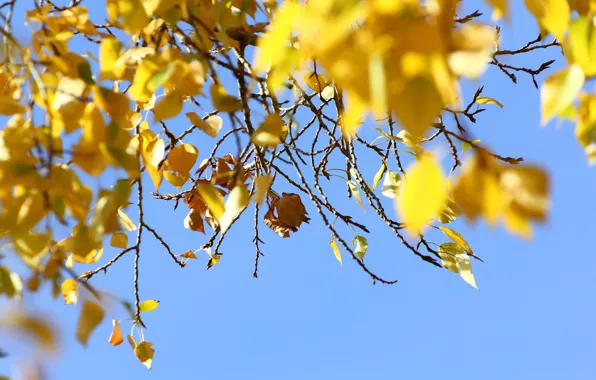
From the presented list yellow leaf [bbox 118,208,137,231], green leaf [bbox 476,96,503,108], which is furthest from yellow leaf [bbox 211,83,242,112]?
green leaf [bbox 476,96,503,108]

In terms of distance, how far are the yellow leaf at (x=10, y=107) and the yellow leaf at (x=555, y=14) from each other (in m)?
0.48

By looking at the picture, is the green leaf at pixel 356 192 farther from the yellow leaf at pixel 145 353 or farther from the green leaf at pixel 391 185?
the yellow leaf at pixel 145 353

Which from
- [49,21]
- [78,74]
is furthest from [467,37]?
[49,21]

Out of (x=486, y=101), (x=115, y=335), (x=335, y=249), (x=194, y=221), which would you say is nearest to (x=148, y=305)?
(x=115, y=335)

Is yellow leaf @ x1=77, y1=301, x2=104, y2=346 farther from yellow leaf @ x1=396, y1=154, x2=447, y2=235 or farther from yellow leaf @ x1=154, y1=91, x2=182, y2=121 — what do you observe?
yellow leaf @ x1=396, y1=154, x2=447, y2=235

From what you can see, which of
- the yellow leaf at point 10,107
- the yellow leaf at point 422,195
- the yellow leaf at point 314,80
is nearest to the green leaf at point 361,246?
the yellow leaf at point 314,80

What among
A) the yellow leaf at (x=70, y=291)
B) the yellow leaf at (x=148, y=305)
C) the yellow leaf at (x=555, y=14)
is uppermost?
the yellow leaf at (x=70, y=291)

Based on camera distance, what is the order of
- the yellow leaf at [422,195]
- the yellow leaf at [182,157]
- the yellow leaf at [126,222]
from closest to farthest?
1. the yellow leaf at [422,195]
2. the yellow leaf at [182,157]
3. the yellow leaf at [126,222]

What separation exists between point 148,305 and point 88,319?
0.47 metres

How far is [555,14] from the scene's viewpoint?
0.39 m

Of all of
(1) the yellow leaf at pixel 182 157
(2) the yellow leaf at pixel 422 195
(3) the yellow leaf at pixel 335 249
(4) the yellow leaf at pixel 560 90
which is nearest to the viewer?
(2) the yellow leaf at pixel 422 195

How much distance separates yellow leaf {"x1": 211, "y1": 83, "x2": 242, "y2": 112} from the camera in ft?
1.67

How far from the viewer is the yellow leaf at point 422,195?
0.28 metres

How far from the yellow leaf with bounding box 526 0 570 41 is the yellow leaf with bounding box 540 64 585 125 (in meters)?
0.03
